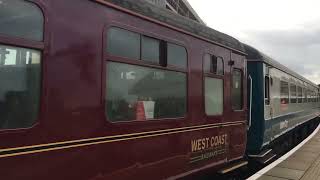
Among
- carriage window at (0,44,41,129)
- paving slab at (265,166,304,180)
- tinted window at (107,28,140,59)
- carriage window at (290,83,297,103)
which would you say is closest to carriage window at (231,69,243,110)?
paving slab at (265,166,304,180)

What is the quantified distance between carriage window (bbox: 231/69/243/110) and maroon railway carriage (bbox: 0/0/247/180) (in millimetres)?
915

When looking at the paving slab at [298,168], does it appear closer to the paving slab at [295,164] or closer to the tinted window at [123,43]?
the paving slab at [295,164]

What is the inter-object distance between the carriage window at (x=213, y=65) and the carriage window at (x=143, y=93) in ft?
2.66

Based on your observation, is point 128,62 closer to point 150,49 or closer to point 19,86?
point 150,49

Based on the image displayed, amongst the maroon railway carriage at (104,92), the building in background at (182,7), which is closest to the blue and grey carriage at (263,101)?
the maroon railway carriage at (104,92)

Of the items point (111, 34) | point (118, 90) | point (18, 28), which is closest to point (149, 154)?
point (118, 90)

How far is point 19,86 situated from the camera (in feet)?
11.5


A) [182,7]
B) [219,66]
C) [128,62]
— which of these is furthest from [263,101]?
[182,7]

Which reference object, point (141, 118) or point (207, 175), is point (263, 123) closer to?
point (207, 175)

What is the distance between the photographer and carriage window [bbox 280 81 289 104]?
1304cm

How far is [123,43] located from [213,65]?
2.74m

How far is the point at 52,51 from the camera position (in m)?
3.85

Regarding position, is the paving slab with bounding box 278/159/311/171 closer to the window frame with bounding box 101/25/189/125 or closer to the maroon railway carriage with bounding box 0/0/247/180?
the maroon railway carriage with bounding box 0/0/247/180

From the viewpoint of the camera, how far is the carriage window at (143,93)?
4.70 metres
